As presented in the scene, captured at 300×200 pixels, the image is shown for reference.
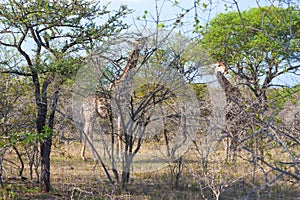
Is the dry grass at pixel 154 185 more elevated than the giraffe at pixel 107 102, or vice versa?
the giraffe at pixel 107 102

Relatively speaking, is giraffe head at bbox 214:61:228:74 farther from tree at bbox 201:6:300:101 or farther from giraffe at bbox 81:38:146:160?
giraffe at bbox 81:38:146:160

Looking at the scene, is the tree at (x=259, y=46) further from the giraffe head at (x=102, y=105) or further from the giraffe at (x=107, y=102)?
the giraffe head at (x=102, y=105)

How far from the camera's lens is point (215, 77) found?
723 centimetres

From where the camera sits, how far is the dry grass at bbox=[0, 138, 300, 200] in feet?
18.7

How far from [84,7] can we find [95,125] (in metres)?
2.08

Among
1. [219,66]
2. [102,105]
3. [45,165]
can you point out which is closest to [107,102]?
[102,105]

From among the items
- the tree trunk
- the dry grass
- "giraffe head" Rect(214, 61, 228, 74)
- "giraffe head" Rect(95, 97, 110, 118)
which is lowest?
the dry grass

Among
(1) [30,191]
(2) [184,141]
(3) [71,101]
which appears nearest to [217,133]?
(2) [184,141]

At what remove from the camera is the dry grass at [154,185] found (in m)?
5.70

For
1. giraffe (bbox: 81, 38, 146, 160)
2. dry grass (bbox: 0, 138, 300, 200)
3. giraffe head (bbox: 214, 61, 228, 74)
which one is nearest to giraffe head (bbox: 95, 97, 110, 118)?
giraffe (bbox: 81, 38, 146, 160)

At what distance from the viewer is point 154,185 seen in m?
6.91

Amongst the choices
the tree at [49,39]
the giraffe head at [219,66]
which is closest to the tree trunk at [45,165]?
the tree at [49,39]

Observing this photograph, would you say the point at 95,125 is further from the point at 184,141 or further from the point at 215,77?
the point at 215,77

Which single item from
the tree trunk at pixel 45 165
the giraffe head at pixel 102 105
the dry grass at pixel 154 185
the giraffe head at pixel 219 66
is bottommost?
the dry grass at pixel 154 185
